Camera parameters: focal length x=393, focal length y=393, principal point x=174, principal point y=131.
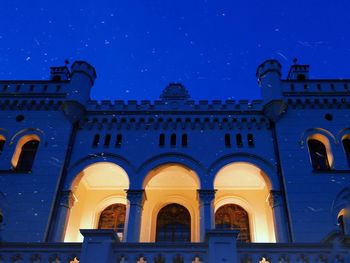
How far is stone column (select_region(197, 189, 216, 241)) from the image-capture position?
51.9ft

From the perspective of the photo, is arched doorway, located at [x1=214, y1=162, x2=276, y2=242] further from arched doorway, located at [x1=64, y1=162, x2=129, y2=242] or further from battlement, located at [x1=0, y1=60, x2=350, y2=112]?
arched doorway, located at [x1=64, y1=162, x2=129, y2=242]

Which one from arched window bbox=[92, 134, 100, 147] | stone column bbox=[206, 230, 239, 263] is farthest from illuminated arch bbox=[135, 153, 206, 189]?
stone column bbox=[206, 230, 239, 263]

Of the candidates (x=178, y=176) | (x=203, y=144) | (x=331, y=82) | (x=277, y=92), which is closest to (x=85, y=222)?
(x=178, y=176)

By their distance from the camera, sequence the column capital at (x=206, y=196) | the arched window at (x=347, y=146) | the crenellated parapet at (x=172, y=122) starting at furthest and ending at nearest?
the crenellated parapet at (x=172, y=122)
the arched window at (x=347, y=146)
the column capital at (x=206, y=196)

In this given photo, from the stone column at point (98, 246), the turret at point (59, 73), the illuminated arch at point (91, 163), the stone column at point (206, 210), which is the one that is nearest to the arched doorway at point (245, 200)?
the stone column at point (206, 210)

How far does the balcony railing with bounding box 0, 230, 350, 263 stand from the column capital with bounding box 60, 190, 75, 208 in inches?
272

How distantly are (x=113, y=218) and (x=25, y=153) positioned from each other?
5.25 meters

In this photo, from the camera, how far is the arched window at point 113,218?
63.2 ft

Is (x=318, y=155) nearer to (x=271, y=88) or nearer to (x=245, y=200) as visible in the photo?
(x=271, y=88)

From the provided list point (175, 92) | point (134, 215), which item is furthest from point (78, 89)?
point (134, 215)

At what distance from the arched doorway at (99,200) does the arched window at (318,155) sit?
8.61 metres

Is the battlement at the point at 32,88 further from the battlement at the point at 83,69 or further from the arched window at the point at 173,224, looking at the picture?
the arched window at the point at 173,224

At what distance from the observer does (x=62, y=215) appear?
1641cm

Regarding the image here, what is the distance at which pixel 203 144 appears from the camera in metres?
18.2
